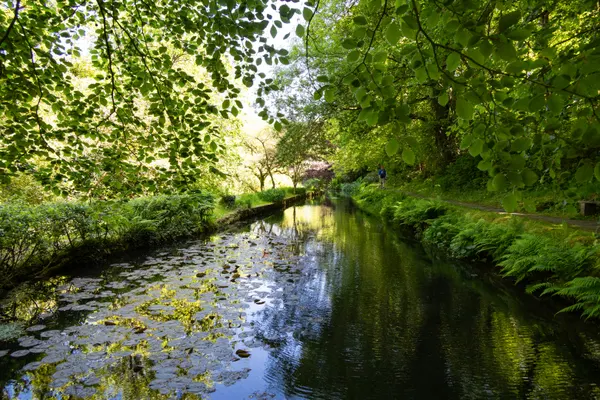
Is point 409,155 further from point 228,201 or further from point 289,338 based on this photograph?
point 228,201

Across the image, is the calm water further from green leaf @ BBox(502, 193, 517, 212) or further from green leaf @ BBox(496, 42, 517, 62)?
green leaf @ BBox(496, 42, 517, 62)

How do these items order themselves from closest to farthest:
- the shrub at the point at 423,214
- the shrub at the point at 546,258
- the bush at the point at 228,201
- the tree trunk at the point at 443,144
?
the shrub at the point at 546,258 < the shrub at the point at 423,214 < the tree trunk at the point at 443,144 < the bush at the point at 228,201

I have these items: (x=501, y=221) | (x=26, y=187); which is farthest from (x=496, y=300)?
(x=26, y=187)

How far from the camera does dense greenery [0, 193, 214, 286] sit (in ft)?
20.9

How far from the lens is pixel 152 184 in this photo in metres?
3.67

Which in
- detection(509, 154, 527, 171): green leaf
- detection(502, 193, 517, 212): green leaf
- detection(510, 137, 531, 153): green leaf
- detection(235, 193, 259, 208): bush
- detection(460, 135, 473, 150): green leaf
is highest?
detection(460, 135, 473, 150): green leaf

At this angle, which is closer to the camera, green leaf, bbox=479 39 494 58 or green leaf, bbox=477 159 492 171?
green leaf, bbox=479 39 494 58

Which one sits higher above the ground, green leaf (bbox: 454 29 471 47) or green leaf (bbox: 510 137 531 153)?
green leaf (bbox: 454 29 471 47)

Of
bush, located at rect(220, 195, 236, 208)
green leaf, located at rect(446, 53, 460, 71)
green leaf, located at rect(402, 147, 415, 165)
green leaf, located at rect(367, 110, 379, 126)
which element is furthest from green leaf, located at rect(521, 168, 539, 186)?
bush, located at rect(220, 195, 236, 208)

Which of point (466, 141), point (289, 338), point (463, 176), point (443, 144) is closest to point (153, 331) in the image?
point (289, 338)

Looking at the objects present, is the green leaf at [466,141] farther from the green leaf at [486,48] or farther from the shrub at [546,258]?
the shrub at [546,258]

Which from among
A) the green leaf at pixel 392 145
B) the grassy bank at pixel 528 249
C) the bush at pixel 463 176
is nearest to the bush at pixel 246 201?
the grassy bank at pixel 528 249

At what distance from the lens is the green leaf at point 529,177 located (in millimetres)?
1341

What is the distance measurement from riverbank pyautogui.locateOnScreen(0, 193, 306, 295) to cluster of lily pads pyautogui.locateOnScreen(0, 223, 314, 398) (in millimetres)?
892
